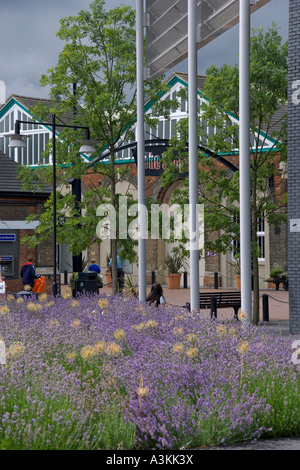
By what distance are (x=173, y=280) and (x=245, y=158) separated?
91.8ft

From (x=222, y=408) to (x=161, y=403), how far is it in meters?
0.53

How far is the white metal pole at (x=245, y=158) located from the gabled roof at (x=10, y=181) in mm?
19636

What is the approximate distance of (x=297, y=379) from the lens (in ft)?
27.0

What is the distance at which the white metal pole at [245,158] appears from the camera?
42.3 feet

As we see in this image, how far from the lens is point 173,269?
135 feet

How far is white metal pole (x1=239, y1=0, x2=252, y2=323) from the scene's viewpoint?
1288 cm

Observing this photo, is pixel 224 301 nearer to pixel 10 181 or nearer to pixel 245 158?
pixel 245 158

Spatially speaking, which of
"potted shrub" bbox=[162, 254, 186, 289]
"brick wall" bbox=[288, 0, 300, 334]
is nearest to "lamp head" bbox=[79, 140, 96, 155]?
"brick wall" bbox=[288, 0, 300, 334]

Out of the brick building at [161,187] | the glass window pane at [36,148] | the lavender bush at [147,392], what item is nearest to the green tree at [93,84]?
the brick building at [161,187]

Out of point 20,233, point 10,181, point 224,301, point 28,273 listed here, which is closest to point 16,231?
point 20,233

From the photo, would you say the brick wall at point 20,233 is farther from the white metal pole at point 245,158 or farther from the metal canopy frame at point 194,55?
the white metal pole at point 245,158

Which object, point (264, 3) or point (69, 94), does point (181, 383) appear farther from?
point (69, 94)

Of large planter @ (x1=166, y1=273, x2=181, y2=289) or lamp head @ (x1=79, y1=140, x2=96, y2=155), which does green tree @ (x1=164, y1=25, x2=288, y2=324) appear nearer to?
lamp head @ (x1=79, y1=140, x2=96, y2=155)

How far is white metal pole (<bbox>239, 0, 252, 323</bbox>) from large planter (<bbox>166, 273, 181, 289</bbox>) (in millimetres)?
27759
